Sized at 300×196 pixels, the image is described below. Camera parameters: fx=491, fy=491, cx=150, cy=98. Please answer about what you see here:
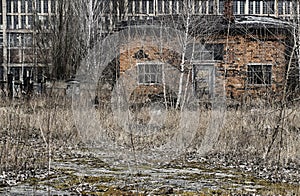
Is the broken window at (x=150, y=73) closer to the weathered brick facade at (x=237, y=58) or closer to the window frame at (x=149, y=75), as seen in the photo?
the window frame at (x=149, y=75)

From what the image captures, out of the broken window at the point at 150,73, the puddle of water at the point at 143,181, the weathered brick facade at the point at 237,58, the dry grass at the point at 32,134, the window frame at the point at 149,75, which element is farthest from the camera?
the weathered brick facade at the point at 237,58

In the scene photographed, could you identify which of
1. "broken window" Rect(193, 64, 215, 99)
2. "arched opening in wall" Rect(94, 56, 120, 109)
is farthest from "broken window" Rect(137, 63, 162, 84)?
"broken window" Rect(193, 64, 215, 99)

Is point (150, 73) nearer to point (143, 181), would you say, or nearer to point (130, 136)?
point (130, 136)

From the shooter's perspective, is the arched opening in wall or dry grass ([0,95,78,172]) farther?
the arched opening in wall

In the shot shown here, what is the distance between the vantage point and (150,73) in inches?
774

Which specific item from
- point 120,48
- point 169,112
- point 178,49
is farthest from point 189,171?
point 120,48

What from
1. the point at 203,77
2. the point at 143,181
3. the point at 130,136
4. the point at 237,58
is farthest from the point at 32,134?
the point at 237,58

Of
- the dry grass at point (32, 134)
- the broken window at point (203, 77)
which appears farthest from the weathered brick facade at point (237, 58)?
the dry grass at point (32, 134)

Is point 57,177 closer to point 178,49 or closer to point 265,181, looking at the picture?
point 265,181

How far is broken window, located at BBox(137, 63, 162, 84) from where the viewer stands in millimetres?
19609

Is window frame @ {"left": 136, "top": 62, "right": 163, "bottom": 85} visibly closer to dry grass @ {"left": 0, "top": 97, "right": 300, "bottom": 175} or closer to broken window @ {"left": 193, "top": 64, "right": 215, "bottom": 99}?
broken window @ {"left": 193, "top": 64, "right": 215, "bottom": 99}

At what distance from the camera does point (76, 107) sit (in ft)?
34.4

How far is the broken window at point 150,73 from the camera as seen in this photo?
19.6m

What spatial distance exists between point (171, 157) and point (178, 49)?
39.2ft
